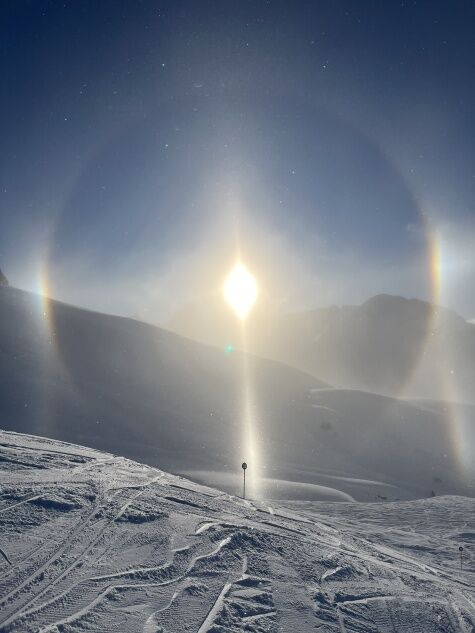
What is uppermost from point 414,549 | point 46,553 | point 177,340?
point 177,340

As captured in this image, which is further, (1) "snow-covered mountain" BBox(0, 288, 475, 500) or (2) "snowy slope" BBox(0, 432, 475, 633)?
(1) "snow-covered mountain" BBox(0, 288, 475, 500)

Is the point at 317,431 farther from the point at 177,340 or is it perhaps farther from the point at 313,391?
the point at 177,340

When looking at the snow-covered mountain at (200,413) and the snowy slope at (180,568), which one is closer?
the snowy slope at (180,568)

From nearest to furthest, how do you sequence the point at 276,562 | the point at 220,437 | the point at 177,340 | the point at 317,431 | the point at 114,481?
1. the point at 276,562
2. the point at 114,481
3. the point at 220,437
4. the point at 317,431
5. the point at 177,340

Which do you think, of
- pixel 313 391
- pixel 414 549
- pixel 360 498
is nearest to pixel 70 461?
pixel 414 549

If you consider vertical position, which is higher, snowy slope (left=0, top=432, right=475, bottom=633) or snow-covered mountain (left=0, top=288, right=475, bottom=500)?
snow-covered mountain (left=0, top=288, right=475, bottom=500)
